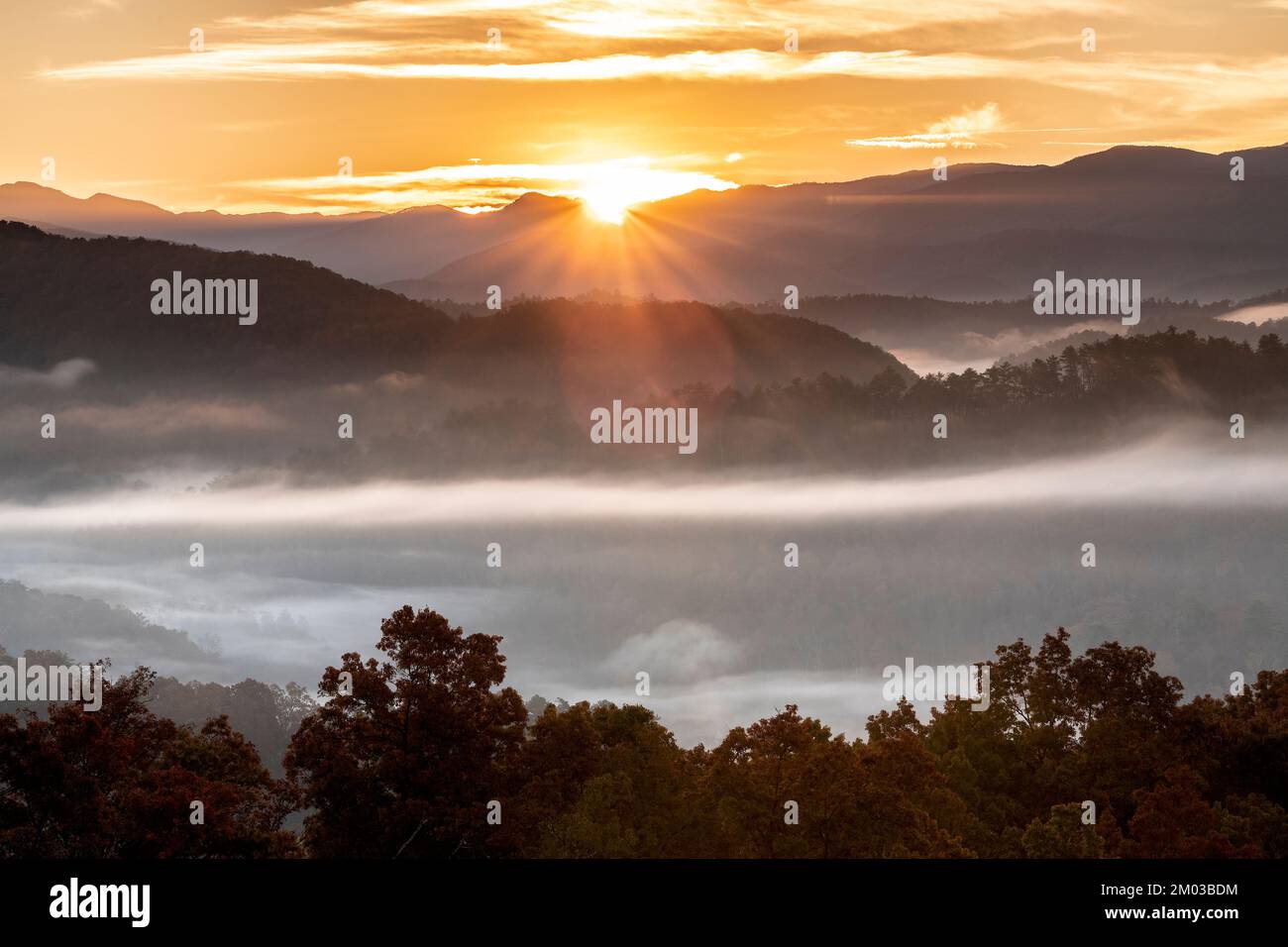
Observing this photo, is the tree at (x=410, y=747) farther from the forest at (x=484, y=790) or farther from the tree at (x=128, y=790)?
the tree at (x=128, y=790)

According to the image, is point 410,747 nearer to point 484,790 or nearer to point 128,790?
point 484,790

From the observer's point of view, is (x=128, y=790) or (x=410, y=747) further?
(x=410, y=747)

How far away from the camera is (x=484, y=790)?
48031 mm

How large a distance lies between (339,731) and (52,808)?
344 inches

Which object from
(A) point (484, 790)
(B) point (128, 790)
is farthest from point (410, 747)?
(B) point (128, 790)

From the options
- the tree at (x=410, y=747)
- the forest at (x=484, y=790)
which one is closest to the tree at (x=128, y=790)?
the forest at (x=484, y=790)

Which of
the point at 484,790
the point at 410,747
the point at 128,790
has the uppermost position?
the point at 410,747

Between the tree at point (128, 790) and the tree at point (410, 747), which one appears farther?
the tree at point (410, 747)

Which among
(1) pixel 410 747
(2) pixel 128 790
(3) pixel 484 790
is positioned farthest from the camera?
(1) pixel 410 747

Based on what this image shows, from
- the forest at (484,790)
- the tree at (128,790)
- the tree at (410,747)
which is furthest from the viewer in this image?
the tree at (410,747)

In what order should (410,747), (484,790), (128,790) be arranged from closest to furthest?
(128,790), (484,790), (410,747)

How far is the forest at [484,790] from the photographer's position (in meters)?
45.2
